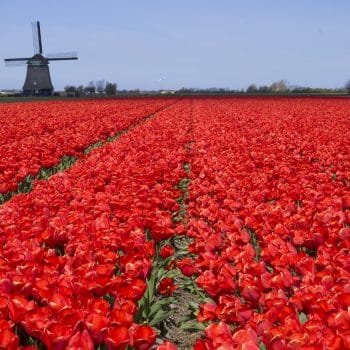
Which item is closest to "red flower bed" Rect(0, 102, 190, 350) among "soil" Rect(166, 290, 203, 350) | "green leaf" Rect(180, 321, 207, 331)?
"green leaf" Rect(180, 321, 207, 331)

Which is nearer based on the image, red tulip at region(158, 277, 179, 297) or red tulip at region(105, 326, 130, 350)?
red tulip at region(105, 326, 130, 350)

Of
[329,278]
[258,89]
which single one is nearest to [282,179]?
[329,278]

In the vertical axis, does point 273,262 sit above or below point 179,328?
above

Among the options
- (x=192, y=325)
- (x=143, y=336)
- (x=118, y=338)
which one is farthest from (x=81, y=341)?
(x=192, y=325)

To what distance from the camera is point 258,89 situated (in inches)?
4065

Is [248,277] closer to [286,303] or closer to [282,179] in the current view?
[286,303]

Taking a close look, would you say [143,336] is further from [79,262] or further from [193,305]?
[193,305]

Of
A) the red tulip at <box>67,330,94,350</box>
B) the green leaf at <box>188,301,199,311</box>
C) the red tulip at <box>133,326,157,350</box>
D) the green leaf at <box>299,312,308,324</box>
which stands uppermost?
the red tulip at <box>67,330,94,350</box>

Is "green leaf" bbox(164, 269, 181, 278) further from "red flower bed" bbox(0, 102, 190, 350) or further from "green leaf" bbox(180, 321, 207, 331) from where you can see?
"green leaf" bbox(180, 321, 207, 331)

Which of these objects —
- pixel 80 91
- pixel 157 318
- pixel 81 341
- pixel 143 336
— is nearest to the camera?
pixel 81 341

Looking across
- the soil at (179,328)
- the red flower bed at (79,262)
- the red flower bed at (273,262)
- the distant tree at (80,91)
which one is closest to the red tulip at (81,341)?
the red flower bed at (79,262)

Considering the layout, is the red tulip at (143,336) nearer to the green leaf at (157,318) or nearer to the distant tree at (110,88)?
the green leaf at (157,318)

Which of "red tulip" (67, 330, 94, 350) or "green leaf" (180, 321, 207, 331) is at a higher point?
"red tulip" (67, 330, 94, 350)

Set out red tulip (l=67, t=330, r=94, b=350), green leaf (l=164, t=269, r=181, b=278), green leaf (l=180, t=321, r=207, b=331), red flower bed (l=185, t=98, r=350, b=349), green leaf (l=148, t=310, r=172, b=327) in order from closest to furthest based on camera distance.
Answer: red tulip (l=67, t=330, r=94, b=350), red flower bed (l=185, t=98, r=350, b=349), green leaf (l=148, t=310, r=172, b=327), green leaf (l=180, t=321, r=207, b=331), green leaf (l=164, t=269, r=181, b=278)
